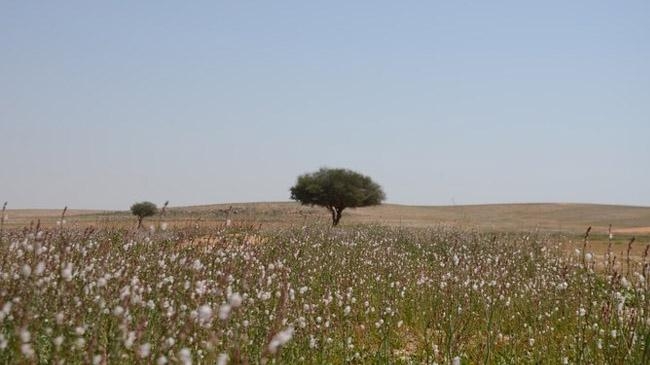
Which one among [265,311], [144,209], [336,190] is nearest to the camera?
[265,311]

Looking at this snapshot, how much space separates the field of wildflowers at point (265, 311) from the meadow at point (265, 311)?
3 centimetres

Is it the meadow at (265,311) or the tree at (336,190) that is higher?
the tree at (336,190)

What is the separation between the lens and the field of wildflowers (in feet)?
12.2

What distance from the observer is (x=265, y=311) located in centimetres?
575

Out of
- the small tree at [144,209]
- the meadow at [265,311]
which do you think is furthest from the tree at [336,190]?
the meadow at [265,311]

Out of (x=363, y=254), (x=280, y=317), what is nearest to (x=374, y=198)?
(x=363, y=254)

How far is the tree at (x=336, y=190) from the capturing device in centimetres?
5150

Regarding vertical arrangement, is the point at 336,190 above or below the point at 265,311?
above

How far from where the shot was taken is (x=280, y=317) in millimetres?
2637

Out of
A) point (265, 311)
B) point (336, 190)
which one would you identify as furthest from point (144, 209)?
point (265, 311)

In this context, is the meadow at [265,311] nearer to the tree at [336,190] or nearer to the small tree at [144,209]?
the tree at [336,190]

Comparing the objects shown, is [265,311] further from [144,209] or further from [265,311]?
[144,209]

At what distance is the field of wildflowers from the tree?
37.1 m

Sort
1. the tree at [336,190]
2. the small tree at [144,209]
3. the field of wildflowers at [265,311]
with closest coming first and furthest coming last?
the field of wildflowers at [265,311]
the tree at [336,190]
the small tree at [144,209]
